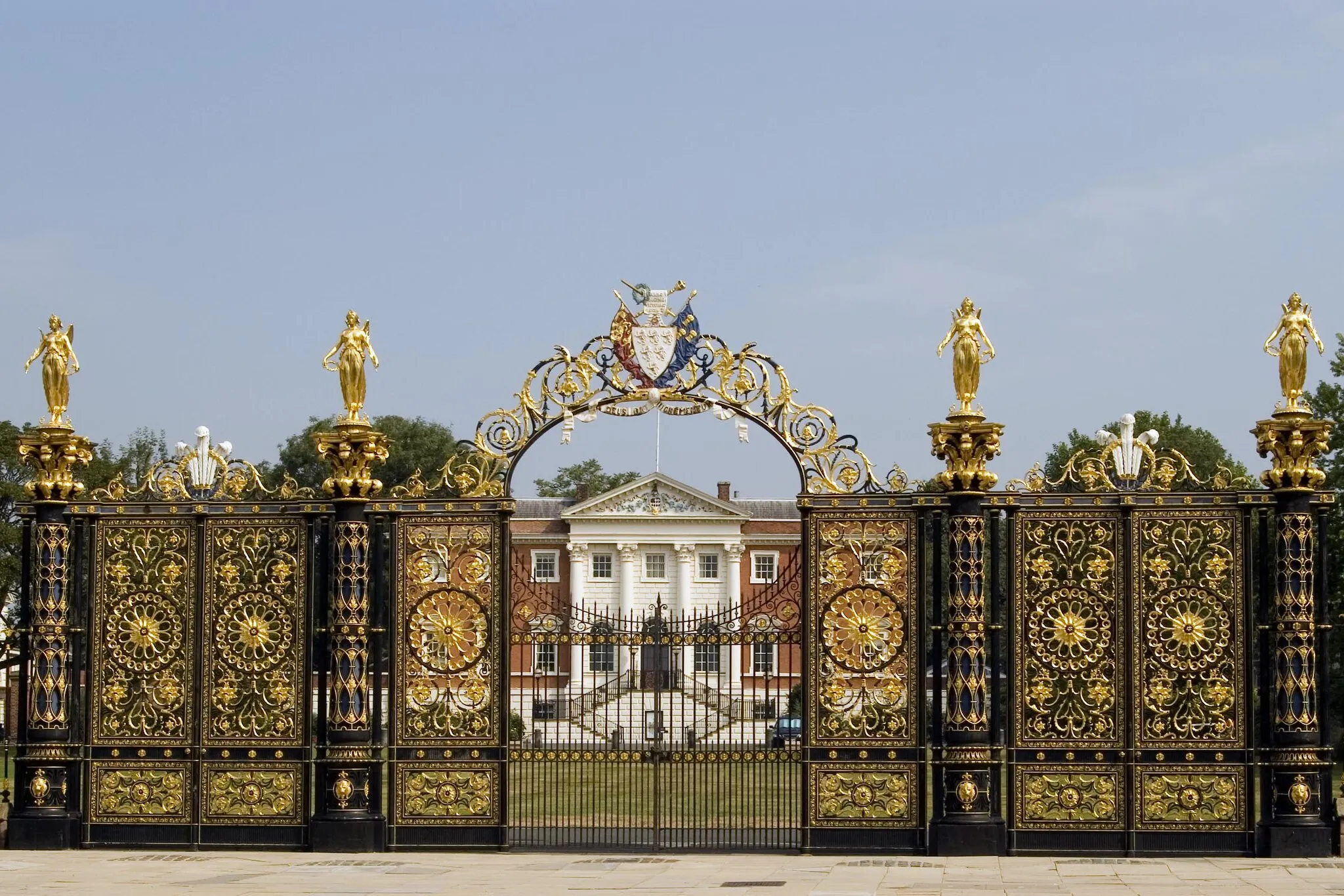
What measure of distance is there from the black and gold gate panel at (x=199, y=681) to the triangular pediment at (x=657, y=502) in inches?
959

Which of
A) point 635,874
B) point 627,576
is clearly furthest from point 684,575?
point 635,874

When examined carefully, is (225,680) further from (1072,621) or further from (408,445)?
(408,445)

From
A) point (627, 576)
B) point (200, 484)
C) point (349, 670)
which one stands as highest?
point (200, 484)

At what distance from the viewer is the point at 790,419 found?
16906mm

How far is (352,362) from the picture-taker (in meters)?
17.1

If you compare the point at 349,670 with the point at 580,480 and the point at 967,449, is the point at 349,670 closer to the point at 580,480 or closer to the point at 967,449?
the point at 967,449

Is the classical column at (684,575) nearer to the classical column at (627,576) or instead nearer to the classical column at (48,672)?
the classical column at (627,576)

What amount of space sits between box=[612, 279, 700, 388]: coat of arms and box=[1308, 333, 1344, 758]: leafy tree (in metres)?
15.7

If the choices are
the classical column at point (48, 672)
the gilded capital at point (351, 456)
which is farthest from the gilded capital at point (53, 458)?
the gilded capital at point (351, 456)

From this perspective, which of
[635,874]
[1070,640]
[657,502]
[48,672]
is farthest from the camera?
[657,502]

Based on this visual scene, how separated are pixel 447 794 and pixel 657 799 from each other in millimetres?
1925

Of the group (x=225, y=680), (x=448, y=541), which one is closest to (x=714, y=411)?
(x=448, y=541)

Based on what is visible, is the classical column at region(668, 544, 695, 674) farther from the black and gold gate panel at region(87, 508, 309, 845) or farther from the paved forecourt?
the paved forecourt

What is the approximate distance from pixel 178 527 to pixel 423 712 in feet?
9.64
